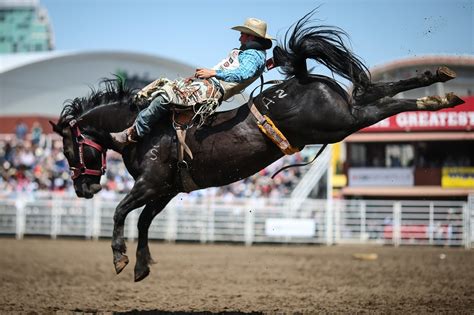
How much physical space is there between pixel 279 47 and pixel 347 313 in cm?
267

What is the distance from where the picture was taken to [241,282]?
944 centimetres

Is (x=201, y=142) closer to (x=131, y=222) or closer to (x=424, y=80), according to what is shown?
(x=424, y=80)

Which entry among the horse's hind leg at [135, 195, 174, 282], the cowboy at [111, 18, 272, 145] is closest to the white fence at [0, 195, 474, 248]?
the horse's hind leg at [135, 195, 174, 282]

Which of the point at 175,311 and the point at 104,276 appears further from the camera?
the point at 104,276

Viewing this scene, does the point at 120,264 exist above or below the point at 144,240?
below

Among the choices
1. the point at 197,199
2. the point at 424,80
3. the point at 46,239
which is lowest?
the point at 46,239

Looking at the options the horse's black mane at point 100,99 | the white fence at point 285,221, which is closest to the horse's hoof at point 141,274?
the horse's black mane at point 100,99

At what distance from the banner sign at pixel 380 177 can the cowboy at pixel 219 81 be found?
42.1 ft

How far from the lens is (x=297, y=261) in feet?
40.9

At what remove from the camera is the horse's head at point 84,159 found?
6324mm

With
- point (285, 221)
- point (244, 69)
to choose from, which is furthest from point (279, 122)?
point (285, 221)

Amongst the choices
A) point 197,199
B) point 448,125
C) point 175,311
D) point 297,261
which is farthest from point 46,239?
point 175,311

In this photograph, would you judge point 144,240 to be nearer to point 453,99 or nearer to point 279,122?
point 279,122

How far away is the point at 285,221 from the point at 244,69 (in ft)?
37.2
